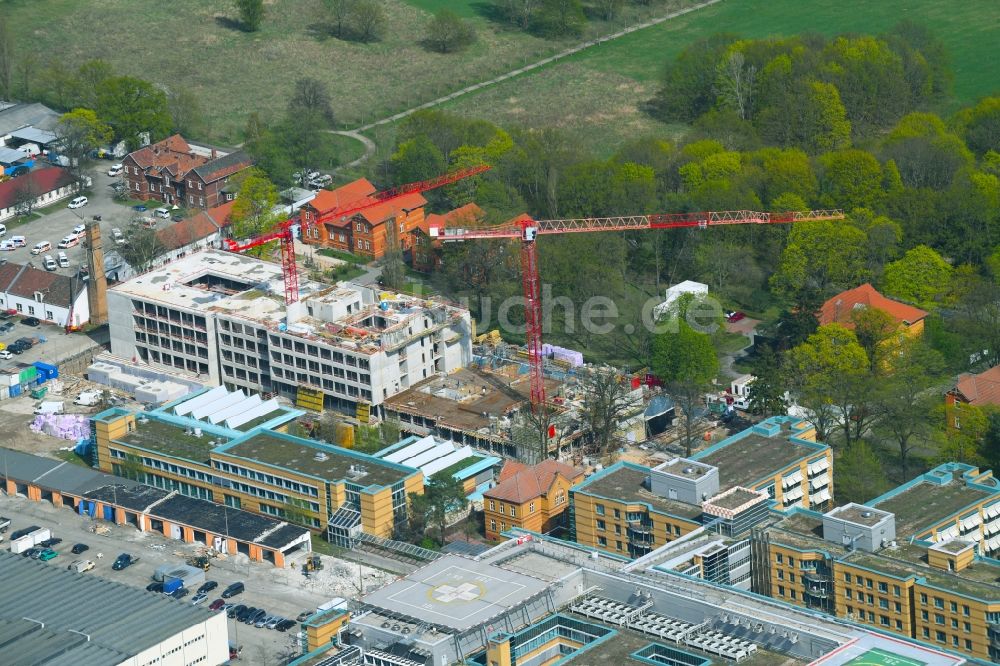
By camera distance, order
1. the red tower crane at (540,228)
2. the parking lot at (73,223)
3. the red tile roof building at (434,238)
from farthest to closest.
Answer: the parking lot at (73,223) < the red tile roof building at (434,238) < the red tower crane at (540,228)

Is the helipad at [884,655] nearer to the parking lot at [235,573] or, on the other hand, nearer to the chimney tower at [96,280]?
the parking lot at [235,573]

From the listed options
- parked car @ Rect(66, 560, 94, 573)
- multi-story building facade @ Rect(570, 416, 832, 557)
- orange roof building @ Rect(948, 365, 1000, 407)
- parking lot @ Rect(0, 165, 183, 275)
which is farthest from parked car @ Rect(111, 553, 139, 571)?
orange roof building @ Rect(948, 365, 1000, 407)

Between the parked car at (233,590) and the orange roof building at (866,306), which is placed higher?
the orange roof building at (866,306)

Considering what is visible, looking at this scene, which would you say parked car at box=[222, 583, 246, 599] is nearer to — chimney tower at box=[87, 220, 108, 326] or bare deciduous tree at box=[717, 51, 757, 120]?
chimney tower at box=[87, 220, 108, 326]

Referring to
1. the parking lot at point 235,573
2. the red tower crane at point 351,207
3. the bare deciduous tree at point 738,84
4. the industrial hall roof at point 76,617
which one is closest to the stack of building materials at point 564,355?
the red tower crane at point 351,207

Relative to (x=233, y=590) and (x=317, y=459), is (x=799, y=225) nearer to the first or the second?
(x=317, y=459)

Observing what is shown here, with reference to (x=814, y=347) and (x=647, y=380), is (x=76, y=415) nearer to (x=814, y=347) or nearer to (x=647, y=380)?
(x=647, y=380)

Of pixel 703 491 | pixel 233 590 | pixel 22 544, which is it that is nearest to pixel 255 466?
pixel 233 590

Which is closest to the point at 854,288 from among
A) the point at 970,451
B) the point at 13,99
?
the point at 970,451
